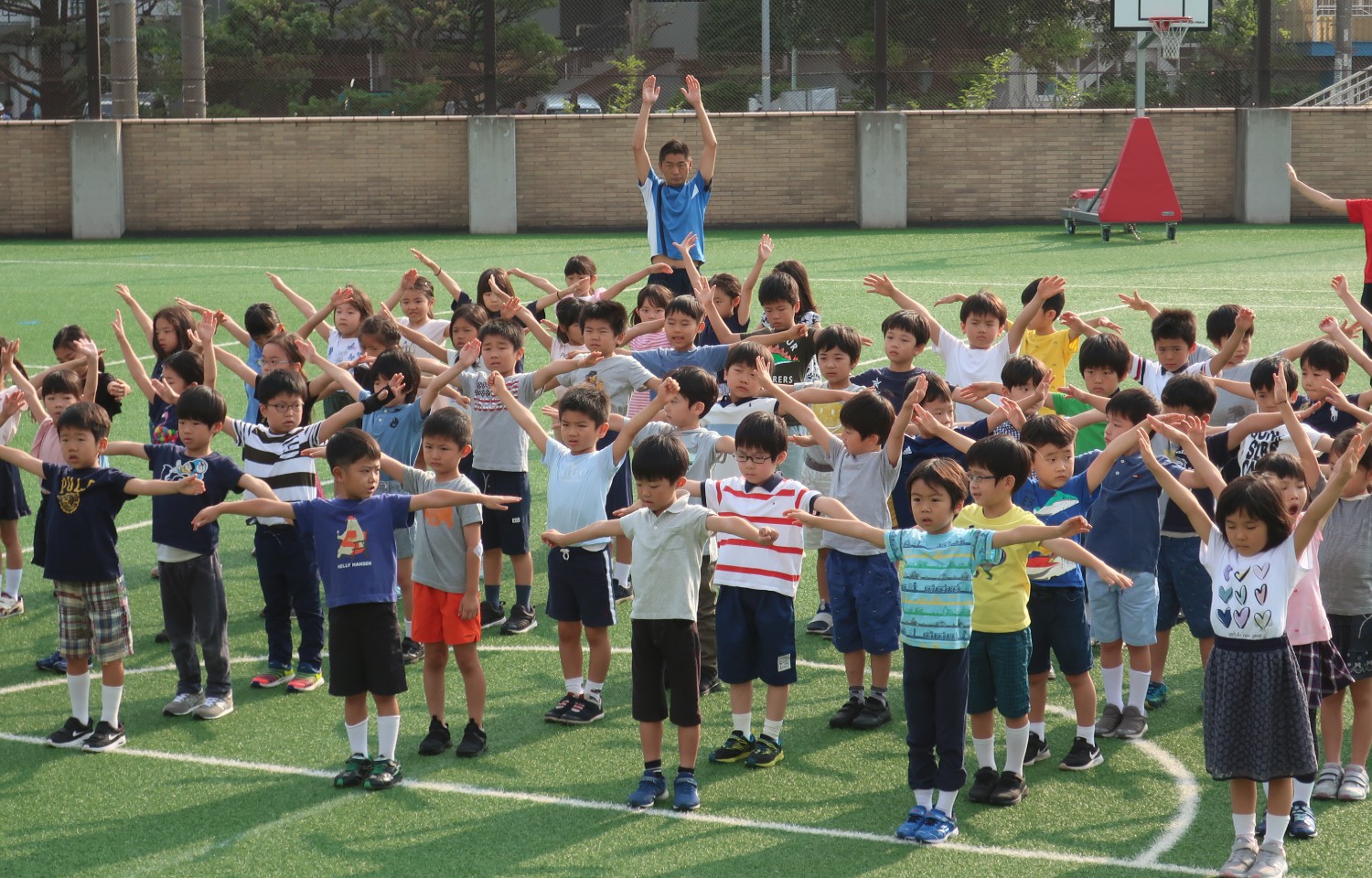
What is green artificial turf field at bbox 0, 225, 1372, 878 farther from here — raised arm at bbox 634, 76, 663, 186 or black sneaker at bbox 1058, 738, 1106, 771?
raised arm at bbox 634, 76, 663, 186

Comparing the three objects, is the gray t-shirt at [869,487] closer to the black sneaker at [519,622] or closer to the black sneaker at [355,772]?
the black sneaker at [519,622]

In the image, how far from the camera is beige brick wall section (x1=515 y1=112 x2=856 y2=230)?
89.8 feet

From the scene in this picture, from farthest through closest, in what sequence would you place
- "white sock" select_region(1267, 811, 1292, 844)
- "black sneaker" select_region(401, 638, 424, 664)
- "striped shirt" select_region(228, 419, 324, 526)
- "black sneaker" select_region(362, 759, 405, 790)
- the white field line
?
"black sneaker" select_region(401, 638, 424, 664) → "striped shirt" select_region(228, 419, 324, 526) → "black sneaker" select_region(362, 759, 405, 790) → the white field line → "white sock" select_region(1267, 811, 1292, 844)

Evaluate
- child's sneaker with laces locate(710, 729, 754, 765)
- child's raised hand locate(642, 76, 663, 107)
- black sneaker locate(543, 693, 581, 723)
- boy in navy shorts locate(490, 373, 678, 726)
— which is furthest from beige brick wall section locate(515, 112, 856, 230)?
child's sneaker with laces locate(710, 729, 754, 765)

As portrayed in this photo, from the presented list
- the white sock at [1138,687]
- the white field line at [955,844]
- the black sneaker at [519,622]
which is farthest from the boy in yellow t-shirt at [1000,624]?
the black sneaker at [519,622]

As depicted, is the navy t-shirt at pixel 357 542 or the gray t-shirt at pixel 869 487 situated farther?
the gray t-shirt at pixel 869 487

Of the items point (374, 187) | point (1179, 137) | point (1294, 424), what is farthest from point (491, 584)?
point (1179, 137)

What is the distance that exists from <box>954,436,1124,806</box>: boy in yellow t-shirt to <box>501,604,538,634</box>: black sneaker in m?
3.20

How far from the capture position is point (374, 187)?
2762 cm

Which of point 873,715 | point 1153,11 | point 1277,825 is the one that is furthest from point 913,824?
point 1153,11

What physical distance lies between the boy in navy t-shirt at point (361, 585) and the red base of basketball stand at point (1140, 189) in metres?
19.5

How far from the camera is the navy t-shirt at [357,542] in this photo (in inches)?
262

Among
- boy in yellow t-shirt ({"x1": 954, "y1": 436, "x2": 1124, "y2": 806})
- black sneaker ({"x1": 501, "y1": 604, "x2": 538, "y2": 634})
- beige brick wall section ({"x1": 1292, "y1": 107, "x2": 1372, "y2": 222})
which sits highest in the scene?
beige brick wall section ({"x1": 1292, "y1": 107, "x2": 1372, "y2": 222})

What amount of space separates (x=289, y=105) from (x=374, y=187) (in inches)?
98.9
